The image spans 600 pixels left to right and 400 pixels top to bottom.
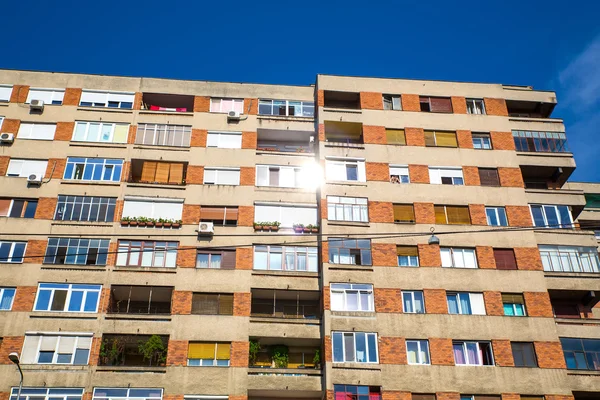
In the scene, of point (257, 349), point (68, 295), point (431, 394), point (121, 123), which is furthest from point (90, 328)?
point (431, 394)

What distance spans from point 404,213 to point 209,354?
1422cm

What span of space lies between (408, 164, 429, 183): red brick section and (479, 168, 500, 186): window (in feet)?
11.7

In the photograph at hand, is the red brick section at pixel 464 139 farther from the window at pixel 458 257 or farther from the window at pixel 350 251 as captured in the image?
the window at pixel 350 251

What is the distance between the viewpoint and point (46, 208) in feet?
115

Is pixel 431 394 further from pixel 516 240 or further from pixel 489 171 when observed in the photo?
pixel 489 171

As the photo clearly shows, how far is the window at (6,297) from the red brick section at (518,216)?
29155 millimetres

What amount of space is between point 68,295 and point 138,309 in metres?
3.92

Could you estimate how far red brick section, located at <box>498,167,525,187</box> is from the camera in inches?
1459

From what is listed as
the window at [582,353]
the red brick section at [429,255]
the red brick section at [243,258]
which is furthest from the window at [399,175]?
the window at [582,353]

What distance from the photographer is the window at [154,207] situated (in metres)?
35.5

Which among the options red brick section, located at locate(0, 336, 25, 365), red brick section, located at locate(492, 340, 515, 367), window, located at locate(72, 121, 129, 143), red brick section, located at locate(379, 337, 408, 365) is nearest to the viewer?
red brick section, located at locate(0, 336, 25, 365)

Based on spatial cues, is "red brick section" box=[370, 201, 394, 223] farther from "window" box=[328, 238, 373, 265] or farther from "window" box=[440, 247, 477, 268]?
"window" box=[440, 247, 477, 268]

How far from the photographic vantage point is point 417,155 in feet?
123

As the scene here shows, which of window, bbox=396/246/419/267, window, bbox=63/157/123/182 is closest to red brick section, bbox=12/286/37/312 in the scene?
window, bbox=63/157/123/182
